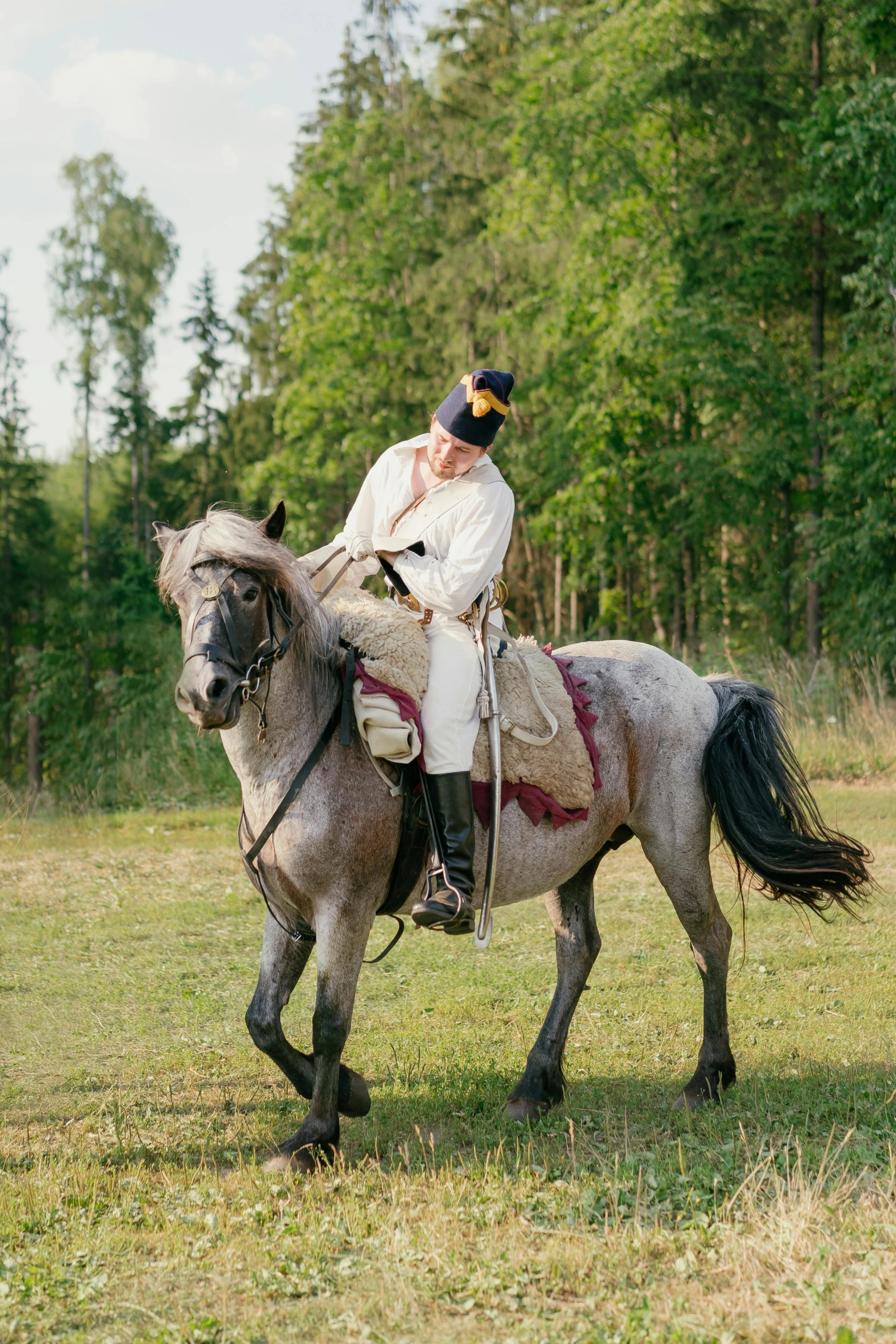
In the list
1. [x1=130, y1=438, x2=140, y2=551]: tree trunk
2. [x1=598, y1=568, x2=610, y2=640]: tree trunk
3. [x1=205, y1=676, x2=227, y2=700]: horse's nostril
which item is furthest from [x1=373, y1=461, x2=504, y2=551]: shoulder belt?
[x1=130, y1=438, x2=140, y2=551]: tree trunk

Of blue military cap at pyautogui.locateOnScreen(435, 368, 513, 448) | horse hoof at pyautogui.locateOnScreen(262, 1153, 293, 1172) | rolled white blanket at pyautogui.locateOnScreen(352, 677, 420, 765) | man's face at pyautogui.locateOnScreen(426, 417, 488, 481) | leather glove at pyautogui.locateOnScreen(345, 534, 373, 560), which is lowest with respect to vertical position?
horse hoof at pyautogui.locateOnScreen(262, 1153, 293, 1172)

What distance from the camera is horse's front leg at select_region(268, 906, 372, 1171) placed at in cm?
428

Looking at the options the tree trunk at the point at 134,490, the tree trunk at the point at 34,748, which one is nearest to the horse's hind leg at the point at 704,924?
the tree trunk at the point at 34,748

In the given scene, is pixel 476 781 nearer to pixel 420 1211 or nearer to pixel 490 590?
pixel 490 590

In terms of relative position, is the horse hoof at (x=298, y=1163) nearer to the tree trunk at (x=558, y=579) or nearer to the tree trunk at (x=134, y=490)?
the tree trunk at (x=558, y=579)

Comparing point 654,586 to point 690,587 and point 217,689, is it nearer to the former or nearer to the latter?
point 690,587

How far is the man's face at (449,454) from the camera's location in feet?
15.0

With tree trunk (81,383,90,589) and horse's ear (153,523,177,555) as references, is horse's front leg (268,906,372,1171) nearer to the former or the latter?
horse's ear (153,523,177,555)

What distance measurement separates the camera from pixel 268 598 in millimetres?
4152

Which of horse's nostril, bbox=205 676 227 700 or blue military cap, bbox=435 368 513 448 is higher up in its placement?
blue military cap, bbox=435 368 513 448

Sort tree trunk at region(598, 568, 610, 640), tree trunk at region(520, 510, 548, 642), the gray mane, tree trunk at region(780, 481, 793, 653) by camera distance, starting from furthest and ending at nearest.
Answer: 1. tree trunk at region(520, 510, 548, 642)
2. tree trunk at region(598, 568, 610, 640)
3. tree trunk at region(780, 481, 793, 653)
4. the gray mane

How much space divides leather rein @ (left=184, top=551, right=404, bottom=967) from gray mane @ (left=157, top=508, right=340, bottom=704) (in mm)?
29

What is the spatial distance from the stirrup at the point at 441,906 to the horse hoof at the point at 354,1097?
724 mm

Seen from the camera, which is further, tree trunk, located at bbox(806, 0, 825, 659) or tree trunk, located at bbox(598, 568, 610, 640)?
tree trunk, located at bbox(598, 568, 610, 640)
